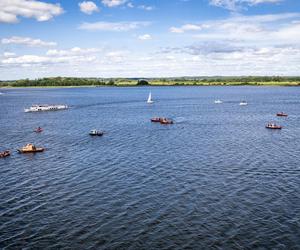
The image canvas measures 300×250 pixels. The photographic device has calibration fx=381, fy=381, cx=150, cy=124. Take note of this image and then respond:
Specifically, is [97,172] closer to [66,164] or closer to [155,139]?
[66,164]

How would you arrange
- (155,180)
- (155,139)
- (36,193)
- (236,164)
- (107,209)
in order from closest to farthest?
(107,209) → (36,193) → (155,180) → (236,164) → (155,139)

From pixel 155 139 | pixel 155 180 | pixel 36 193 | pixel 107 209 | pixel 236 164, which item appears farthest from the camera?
pixel 155 139

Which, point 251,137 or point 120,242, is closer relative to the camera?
point 120,242

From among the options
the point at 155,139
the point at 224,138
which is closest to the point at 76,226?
the point at 155,139

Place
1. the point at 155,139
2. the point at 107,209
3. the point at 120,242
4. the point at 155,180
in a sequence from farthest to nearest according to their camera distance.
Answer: the point at 155,139, the point at 155,180, the point at 107,209, the point at 120,242

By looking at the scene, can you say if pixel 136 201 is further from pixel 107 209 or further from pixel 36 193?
pixel 36 193

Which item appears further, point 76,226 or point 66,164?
point 66,164

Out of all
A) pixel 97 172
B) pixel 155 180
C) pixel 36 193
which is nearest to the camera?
pixel 36 193

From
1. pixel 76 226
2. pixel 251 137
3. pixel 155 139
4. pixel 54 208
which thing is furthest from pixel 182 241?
pixel 251 137
